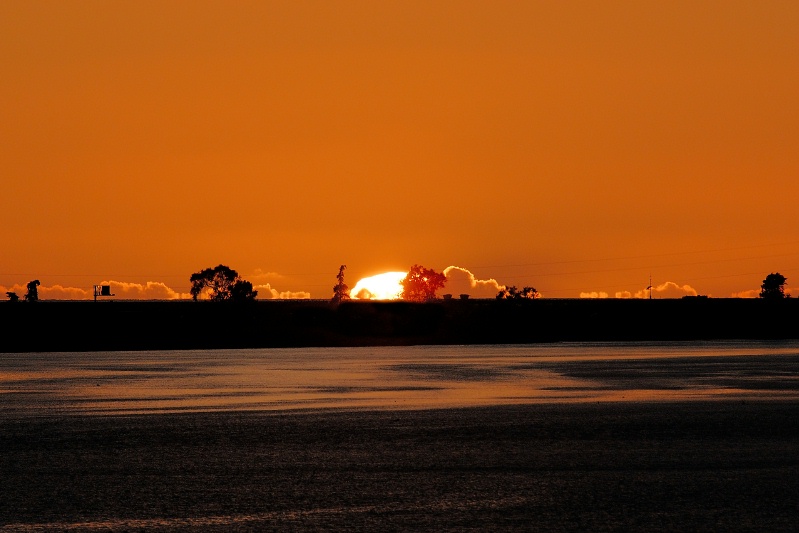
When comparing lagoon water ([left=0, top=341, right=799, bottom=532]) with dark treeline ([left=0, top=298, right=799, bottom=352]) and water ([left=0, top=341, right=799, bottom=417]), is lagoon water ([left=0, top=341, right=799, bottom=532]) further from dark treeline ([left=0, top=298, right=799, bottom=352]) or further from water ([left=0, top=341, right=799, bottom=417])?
dark treeline ([left=0, top=298, right=799, bottom=352])

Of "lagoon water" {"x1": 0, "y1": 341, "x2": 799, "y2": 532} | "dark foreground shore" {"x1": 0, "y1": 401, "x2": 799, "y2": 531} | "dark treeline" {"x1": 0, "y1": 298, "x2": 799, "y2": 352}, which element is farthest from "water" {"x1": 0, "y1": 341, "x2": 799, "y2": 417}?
"dark treeline" {"x1": 0, "y1": 298, "x2": 799, "y2": 352}

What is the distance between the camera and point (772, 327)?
17038cm

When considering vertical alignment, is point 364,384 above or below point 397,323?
below

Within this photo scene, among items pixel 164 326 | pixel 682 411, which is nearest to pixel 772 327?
pixel 164 326

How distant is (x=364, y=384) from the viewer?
39.3 m

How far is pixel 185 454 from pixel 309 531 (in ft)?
23.6

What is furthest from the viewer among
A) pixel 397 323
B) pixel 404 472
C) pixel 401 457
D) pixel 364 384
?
pixel 397 323

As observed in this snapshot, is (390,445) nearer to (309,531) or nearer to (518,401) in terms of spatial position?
(309,531)

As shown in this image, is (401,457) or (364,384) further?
(364,384)

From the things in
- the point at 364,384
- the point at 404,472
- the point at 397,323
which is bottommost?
the point at 404,472

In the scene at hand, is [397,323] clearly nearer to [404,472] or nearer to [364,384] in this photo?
[364,384]

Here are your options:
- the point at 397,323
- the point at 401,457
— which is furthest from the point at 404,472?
the point at 397,323

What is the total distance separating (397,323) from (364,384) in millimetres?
102330

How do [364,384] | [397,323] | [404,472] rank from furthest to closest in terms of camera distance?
[397,323]
[364,384]
[404,472]
